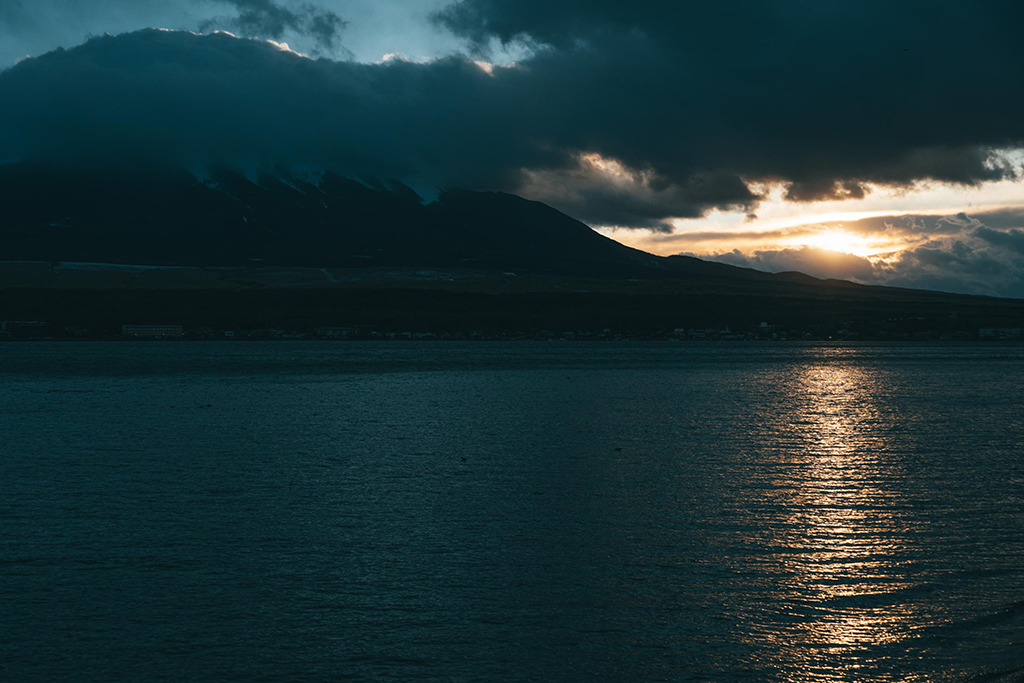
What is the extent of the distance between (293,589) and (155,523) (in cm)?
989

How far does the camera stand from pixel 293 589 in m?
22.1

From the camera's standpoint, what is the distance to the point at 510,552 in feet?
85.1

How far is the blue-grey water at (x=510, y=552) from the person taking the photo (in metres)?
17.8

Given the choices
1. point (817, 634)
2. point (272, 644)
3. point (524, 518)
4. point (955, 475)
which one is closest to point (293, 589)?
point (272, 644)

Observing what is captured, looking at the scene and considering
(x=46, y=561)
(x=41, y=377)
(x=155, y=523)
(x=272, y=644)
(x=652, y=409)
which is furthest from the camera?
(x=41, y=377)

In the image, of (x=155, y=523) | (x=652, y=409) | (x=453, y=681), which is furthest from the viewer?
(x=652, y=409)

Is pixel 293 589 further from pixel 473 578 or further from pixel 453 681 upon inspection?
pixel 453 681

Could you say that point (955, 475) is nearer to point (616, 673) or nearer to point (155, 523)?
point (616, 673)

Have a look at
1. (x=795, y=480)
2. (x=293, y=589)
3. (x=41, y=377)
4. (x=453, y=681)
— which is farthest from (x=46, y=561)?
(x=41, y=377)

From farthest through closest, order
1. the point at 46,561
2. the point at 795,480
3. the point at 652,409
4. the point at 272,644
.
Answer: the point at 652,409
the point at 795,480
the point at 46,561
the point at 272,644

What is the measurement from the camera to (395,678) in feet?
54.3

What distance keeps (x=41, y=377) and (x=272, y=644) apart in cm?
11728

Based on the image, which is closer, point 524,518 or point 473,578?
point 473,578

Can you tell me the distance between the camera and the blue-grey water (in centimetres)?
1778
